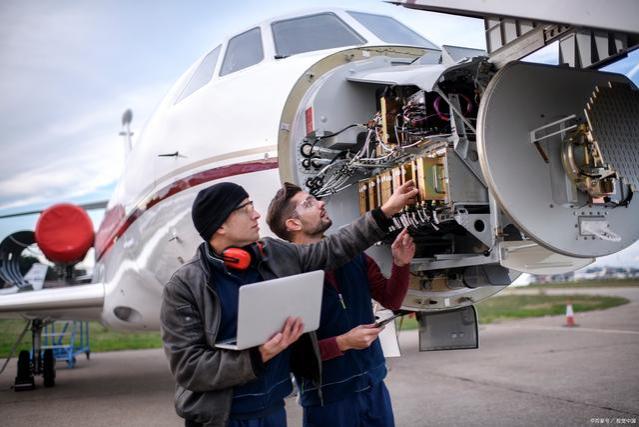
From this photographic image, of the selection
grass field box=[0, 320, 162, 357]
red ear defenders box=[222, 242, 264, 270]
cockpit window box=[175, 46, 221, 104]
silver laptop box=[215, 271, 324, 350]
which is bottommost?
grass field box=[0, 320, 162, 357]

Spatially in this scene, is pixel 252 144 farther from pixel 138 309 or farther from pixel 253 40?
pixel 138 309

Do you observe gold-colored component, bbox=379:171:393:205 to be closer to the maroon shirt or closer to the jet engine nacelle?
the jet engine nacelle

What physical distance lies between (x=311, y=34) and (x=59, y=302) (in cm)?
550

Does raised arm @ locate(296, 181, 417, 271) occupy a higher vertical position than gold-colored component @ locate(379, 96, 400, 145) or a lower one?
lower

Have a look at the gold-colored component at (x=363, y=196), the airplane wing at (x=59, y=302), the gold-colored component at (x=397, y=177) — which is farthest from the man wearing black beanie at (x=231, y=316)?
the airplane wing at (x=59, y=302)

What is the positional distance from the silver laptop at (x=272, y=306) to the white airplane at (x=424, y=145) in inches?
40.8

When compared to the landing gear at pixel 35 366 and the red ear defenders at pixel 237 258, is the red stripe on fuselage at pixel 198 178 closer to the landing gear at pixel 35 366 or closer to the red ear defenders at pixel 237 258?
the red ear defenders at pixel 237 258

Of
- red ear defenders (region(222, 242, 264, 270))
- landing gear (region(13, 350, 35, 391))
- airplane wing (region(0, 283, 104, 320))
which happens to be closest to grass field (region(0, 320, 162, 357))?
landing gear (region(13, 350, 35, 391))

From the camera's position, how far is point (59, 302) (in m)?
8.52

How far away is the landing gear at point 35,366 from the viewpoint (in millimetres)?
9766

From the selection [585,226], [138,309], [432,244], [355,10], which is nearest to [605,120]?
[585,226]

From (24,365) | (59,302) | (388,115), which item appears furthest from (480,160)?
(24,365)

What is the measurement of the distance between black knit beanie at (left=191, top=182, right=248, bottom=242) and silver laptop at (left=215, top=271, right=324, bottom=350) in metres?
0.49

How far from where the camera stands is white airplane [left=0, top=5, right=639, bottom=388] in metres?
3.12
